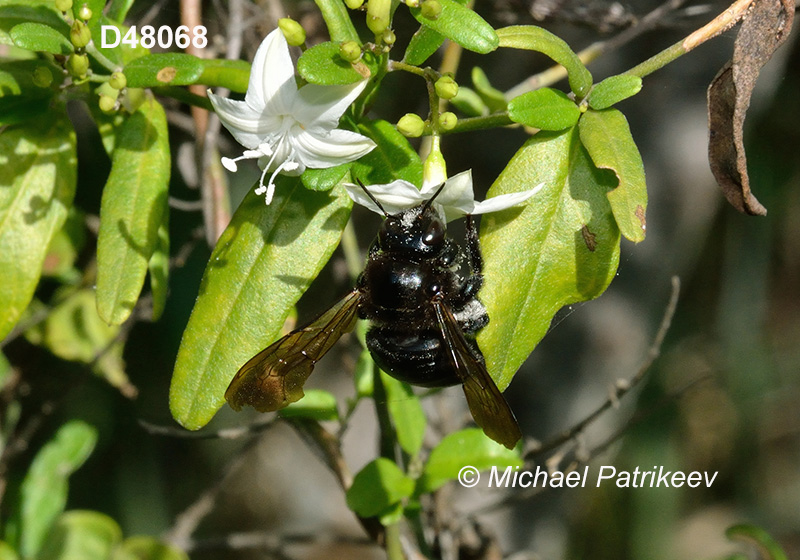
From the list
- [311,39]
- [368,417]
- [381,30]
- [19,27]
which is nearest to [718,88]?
[381,30]

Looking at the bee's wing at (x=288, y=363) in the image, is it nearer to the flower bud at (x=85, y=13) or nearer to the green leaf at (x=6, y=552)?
the flower bud at (x=85, y=13)

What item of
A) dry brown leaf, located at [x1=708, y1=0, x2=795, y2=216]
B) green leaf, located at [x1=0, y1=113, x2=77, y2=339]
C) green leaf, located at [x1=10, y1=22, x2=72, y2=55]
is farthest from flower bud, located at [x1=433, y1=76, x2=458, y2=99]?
green leaf, located at [x1=0, y1=113, x2=77, y2=339]

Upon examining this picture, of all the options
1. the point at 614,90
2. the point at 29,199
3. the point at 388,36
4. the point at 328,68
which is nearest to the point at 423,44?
the point at 388,36

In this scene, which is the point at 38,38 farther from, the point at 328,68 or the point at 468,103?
the point at 468,103

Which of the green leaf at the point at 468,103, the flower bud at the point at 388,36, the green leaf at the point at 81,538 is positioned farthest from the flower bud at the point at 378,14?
the green leaf at the point at 81,538

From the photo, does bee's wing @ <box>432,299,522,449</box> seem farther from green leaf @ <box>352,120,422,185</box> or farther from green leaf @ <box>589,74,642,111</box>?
green leaf @ <box>589,74,642,111</box>
